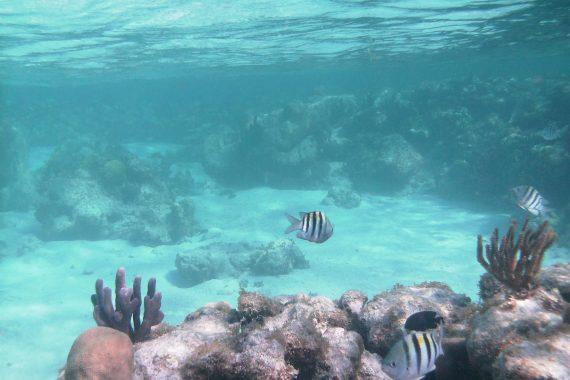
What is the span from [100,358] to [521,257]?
4.58 m

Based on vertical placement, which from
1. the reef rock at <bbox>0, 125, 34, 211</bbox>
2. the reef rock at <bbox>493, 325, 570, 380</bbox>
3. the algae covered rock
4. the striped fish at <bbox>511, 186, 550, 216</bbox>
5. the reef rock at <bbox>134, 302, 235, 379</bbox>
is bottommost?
the reef rock at <bbox>0, 125, 34, 211</bbox>

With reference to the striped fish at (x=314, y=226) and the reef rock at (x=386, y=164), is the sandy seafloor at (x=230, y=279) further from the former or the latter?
the striped fish at (x=314, y=226)

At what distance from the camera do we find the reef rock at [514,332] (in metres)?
2.69

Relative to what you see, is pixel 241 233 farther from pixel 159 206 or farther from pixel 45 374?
pixel 45 374

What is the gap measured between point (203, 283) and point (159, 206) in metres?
6.70

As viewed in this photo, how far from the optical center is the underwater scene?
3412mm

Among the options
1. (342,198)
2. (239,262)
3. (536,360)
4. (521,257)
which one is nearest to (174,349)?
(536,360)

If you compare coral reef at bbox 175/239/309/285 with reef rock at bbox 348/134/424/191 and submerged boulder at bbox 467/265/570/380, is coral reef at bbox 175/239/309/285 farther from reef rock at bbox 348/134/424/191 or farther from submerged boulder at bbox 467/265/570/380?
submerged boulder at bbox 467/265/570/380

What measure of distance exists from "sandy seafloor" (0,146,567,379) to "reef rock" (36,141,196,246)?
74 centimetres

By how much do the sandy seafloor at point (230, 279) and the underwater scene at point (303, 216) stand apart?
0.09 m

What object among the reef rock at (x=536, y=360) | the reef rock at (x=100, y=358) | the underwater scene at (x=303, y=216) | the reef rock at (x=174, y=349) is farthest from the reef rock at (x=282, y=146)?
the reef rock at (x=536, y=360)

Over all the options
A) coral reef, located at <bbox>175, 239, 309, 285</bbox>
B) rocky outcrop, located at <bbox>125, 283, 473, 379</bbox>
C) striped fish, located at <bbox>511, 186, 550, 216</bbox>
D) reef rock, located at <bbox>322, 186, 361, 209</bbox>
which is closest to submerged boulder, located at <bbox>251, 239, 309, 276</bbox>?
coral reef, located at <bbox>175, 239, 309, 285</bbox>

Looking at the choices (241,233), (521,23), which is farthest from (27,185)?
(521,23)

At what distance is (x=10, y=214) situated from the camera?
20.3 m
